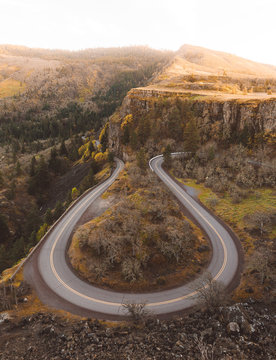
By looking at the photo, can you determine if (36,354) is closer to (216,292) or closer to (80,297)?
(80,297)

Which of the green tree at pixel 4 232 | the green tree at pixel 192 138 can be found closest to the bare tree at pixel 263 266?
the green tree at pixel 192 138

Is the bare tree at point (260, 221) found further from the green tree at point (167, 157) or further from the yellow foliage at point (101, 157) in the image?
the yellow foliage at point (101, 157)

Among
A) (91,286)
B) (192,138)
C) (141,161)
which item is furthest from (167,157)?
(91,286)

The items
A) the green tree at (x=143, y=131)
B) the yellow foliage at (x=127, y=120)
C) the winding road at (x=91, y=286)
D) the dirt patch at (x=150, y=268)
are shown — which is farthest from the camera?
the yellow foliage at (x=127, y=120)

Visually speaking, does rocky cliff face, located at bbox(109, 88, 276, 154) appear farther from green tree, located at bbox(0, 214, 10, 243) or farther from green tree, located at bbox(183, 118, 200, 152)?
green tree, located at bbox(0, 214, 10, 243)

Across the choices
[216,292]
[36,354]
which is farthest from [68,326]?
A: [216,292]

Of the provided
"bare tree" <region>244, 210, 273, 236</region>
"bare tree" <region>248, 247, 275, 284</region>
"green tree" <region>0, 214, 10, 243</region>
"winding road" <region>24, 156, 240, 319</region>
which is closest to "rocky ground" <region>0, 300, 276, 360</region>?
"winding road" <region>24, 156, 240, 319</region>
